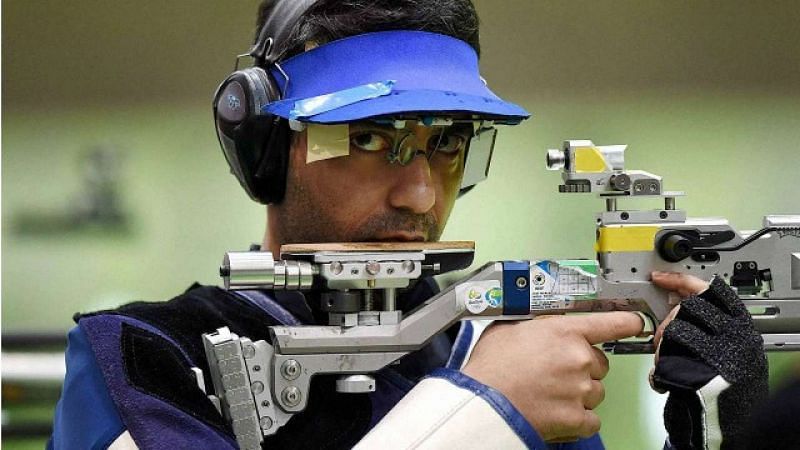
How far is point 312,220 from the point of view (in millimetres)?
1307

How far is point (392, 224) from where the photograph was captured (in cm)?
126

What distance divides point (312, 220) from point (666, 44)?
4.48 feet

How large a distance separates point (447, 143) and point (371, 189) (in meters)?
0.12

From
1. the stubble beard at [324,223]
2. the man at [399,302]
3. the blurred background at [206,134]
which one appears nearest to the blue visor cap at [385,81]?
the man at [399,302]

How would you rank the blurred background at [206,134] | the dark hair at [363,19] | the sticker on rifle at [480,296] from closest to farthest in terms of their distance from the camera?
the sticker on rifle at [480,296], the dark hair at [363,19], the blurred background at [206,134]

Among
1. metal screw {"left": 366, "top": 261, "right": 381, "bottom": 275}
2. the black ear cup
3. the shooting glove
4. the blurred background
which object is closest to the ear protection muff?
the black ear cup

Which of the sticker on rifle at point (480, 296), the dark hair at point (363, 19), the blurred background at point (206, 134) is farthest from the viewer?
the blurred background at point (206, 134)

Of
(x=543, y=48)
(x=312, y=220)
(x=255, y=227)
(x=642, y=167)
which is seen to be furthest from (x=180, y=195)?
(x=312, y=220)

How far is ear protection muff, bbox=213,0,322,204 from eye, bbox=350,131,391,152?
92 millimetres

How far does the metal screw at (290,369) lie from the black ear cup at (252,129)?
26 cm

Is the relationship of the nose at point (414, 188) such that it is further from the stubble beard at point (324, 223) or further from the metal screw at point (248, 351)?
the metal screw at point (248, 351)

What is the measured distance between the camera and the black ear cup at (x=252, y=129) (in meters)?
1.29

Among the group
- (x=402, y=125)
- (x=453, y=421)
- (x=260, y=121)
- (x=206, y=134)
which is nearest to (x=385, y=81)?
(x=402, y=125)

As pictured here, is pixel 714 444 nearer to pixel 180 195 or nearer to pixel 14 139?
pixel 180 195
